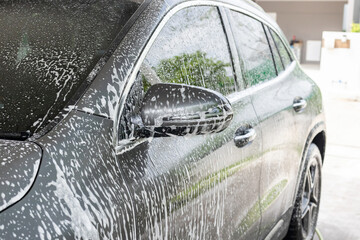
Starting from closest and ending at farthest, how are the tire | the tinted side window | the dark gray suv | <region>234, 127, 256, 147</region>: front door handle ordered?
the dark gray suv, the tinted side window, <region>234, 127, 256, 147</region>: front door handle, the tire

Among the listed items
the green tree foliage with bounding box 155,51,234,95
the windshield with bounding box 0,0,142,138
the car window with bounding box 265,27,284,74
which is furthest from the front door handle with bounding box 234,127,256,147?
the car window with bounding box 265,27,284,74

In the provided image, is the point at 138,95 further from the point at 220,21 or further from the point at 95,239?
the point at 220,21

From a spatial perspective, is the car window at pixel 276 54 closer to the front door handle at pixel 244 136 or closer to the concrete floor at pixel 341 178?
the front door handle at pixel 244 136

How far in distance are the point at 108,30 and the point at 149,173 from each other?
0.46m

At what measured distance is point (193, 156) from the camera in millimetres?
1687

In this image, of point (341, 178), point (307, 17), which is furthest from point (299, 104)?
point (307, 17)

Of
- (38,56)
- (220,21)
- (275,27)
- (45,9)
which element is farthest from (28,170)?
(275,27)

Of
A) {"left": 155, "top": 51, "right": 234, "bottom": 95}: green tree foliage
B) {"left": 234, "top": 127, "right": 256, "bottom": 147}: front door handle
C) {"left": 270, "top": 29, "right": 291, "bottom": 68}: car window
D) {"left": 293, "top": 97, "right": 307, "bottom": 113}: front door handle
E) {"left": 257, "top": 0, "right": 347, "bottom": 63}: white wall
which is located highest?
{"left": 155, "top": 51, "right": 234, "bottom": 95}: green tree foliage

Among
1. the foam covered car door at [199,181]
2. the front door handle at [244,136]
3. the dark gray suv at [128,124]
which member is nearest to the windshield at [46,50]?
the dark gray suv at [128,124]

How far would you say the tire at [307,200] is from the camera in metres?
3.12

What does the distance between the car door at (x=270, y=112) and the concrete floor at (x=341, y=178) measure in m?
1.16

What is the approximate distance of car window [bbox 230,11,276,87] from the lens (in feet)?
7.73

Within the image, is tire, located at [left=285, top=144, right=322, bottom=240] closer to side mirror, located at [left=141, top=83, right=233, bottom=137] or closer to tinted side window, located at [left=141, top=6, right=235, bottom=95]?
tinted side window, located at [left=141, top=6, right=235, bottom=95]

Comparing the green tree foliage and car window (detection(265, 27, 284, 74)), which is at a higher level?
the green tree foliage
